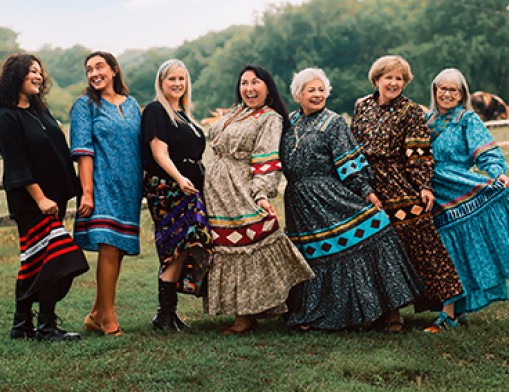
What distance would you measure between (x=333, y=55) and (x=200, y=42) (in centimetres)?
2894

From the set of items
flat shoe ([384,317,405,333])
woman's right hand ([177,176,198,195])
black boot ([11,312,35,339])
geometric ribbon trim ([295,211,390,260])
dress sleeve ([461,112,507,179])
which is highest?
dress sleeve ([461,112,507,179])

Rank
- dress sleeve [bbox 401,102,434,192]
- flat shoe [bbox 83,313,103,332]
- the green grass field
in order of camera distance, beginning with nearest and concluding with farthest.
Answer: the green grass field < dress sleeve [bbox 401,102,434,192] < flat shoe [bbox 83,313,103,332]

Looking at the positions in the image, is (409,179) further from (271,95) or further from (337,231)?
(271,95)

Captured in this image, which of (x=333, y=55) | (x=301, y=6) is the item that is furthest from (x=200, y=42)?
(x=333, y=55)

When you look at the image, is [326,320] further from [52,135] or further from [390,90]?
[52,135]

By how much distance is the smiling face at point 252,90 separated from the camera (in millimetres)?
4516

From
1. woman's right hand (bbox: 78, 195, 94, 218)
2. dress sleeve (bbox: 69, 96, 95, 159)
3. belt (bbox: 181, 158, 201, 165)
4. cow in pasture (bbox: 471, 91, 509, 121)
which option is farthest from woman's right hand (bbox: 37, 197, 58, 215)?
cow in pasture (bbox: 471, 91, 509, 121)

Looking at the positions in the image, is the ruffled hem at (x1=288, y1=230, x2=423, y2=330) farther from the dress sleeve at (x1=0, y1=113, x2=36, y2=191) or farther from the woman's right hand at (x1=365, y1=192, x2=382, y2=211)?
the dress sleeve at (x1=0, y1=113, x2=36, y2=191)

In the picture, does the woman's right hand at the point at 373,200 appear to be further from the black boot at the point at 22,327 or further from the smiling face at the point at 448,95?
the black boot at the point at 22,327

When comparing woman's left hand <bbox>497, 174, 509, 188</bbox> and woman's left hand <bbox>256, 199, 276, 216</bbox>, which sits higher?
woman's left hand <bbox>497, 174, 509, 188</bbox>

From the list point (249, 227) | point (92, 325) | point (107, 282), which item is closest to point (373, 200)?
point (249, 227)

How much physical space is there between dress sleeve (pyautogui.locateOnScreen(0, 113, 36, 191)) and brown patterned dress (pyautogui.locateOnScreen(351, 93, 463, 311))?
2.14 meters

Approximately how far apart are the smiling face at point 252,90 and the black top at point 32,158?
1.21 m

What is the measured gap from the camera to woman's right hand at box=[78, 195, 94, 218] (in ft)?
14.4
